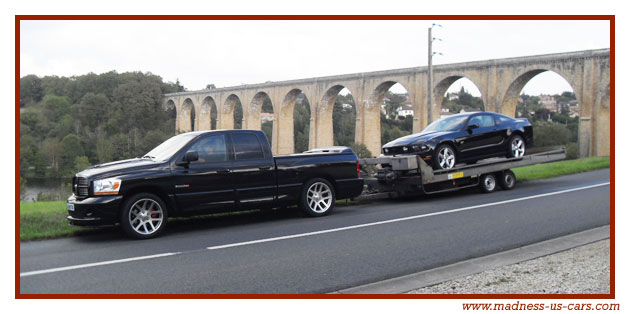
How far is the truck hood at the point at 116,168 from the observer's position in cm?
758

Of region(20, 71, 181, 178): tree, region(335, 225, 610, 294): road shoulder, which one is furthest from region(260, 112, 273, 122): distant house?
region(335, 225, 610, 294): road shoulder

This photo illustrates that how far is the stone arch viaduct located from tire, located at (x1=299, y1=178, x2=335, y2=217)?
62.2 feet

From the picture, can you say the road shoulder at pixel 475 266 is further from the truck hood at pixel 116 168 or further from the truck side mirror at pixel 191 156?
the truck hood at pixel 116 168

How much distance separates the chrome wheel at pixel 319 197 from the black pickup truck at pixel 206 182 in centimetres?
2

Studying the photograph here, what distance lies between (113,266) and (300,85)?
50.7 metres

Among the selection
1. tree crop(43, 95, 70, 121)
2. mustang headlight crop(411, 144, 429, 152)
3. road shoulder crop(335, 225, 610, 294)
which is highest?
tree crop(43, 95, 70, 121)

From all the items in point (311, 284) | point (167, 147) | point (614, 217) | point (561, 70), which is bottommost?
point (311, 284)

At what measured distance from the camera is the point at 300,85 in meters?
56.1

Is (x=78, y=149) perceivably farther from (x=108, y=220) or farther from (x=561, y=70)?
(x=108, y=220)

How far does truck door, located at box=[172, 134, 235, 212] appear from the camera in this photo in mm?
8148

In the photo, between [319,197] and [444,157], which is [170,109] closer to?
[444,157]

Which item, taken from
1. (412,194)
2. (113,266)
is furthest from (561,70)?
(113,266)

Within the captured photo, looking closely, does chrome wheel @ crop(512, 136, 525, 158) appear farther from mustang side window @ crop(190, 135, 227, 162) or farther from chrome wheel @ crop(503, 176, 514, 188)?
mustang side window @ crop(190, 135, 227, 162)

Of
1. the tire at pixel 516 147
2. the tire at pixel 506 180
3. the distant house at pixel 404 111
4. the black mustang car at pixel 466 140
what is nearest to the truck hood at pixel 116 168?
the black mustang car at pixel 466 140
